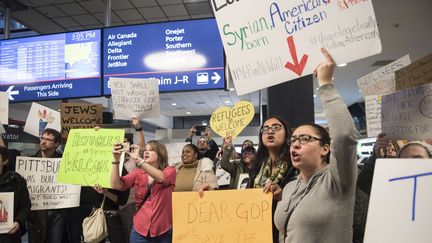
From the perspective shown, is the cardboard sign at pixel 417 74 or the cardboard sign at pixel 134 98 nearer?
the cardboard sign at pixel 417 74

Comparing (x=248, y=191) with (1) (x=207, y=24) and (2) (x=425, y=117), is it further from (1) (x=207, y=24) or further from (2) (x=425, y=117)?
(1) (x=207, y=24)

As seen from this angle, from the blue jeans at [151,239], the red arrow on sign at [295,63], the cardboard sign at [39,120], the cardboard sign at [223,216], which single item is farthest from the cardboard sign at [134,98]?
the red arrow on sign at [295,63]

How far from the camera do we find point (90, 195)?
342 cm

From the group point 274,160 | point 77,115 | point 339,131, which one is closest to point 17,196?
point 77,115

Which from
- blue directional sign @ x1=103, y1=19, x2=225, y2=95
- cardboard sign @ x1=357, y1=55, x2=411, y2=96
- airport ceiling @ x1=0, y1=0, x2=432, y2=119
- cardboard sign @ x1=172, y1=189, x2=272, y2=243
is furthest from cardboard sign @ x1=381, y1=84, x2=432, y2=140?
airport ceiling @ x1=0, y1=0, x2=432, y2=119

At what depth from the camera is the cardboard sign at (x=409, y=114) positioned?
1.65 metres

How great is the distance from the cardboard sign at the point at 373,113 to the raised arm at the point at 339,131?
105 cm

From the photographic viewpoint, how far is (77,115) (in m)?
3.56

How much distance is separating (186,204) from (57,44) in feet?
11.3

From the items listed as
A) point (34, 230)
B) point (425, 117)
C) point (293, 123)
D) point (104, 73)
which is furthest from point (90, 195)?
point (425, 117)

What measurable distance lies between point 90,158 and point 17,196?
61cm

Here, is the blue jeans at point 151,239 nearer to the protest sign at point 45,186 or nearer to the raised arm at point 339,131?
the protest sign at point 45,186

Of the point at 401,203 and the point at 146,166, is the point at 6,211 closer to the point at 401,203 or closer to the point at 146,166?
the point at 146,166

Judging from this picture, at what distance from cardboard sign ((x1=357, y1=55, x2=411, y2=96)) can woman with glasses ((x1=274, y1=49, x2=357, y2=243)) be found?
0.78m
